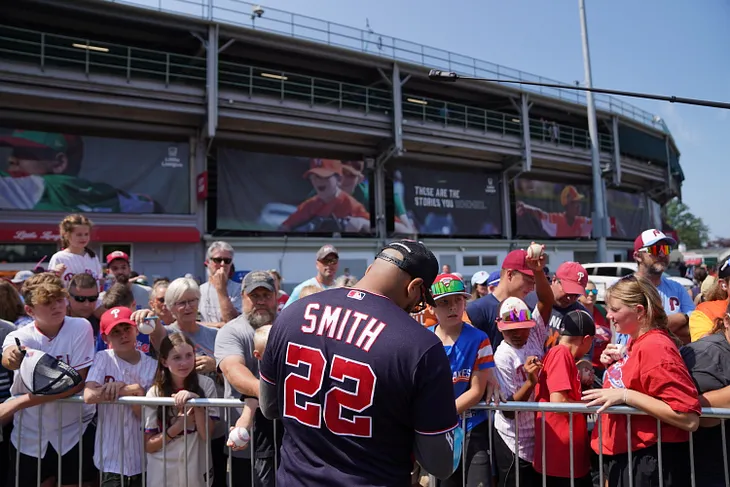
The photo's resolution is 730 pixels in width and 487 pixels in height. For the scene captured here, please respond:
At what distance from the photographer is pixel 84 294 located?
3697 mm

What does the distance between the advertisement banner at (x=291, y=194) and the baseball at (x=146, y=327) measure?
12988mm

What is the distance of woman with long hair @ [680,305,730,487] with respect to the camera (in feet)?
7.68

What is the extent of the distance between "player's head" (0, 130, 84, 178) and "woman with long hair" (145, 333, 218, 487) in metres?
13.2

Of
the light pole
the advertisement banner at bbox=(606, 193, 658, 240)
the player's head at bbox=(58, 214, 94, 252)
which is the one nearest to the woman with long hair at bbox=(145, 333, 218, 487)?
the player's head at bbox=(58, 214, 94, 252)

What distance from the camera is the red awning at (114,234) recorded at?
1255 cm

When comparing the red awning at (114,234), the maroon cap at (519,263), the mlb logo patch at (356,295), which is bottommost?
the mlb logo patch at (356,295)

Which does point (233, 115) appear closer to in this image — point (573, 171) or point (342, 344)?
point (342, 344)

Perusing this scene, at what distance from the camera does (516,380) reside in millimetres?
3084

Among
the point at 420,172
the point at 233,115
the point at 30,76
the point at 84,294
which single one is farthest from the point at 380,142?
the point at 84,294

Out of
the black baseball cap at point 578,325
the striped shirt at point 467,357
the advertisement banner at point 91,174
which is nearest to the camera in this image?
the striped shirt at point 467,357

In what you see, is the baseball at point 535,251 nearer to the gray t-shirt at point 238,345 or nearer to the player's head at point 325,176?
the gray t-shirt at point 238,345

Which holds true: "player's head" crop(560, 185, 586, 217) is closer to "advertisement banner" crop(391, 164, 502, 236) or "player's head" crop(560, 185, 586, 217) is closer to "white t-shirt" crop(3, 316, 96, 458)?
"advertisement banner" crop(391, 164, 502, 236)

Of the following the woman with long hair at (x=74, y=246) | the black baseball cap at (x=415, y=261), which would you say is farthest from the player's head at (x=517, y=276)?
the woman with long hair at (x=74, y=246)

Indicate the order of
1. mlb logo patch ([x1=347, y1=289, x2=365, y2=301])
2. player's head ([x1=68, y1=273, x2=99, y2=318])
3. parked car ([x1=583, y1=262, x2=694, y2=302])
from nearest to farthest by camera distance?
mlb logo patch ([x1=347, y1=289, x2=365, y2=301]) < player's head ([x1=68, y1=273, x2=99, y2=318]) < parked car ([x1=583, y1=262, x2=694, y2=302])
